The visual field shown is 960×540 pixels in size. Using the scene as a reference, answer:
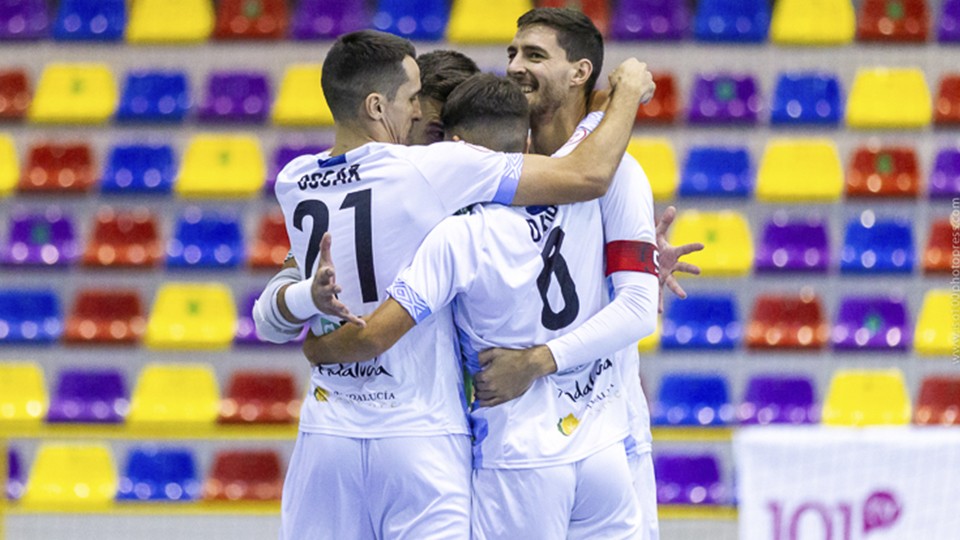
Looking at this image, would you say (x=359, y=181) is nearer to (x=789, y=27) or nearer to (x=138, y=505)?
(x=138, y=505)

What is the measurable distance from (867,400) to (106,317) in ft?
14.9

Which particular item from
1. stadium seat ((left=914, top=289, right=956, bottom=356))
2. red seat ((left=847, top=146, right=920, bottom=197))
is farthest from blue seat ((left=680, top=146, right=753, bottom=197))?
stadium seat ((left=914, top=289, right=956, bottom=356))

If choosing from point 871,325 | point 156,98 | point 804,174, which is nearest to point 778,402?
Result: point 871,325

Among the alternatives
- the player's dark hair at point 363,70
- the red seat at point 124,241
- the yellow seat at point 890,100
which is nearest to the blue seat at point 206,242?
the red seat at point 124,241

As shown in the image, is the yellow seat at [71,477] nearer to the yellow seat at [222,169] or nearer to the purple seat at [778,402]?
the yellow seat at [222,169]

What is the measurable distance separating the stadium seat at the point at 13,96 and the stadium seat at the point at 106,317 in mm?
1342

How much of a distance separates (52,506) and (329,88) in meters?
4.95

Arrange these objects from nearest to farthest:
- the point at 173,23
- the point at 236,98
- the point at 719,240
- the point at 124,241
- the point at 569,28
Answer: the point at 569,28 < the point at 719,240 < the point at 124,241 < the point at 236,98 < the point at 173,23

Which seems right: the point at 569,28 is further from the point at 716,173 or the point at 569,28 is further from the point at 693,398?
the point at 716,173

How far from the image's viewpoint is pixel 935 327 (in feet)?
26.3

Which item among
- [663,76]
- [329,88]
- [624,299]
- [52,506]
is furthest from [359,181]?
[663,76]

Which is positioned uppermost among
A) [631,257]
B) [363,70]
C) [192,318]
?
[363,70]

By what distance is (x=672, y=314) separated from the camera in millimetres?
8219

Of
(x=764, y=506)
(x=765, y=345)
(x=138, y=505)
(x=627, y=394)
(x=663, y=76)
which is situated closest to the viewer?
(x=627, y=394)
